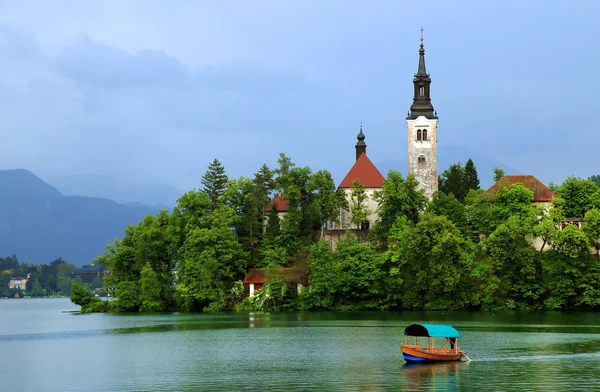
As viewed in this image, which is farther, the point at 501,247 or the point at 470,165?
the point at 470,165

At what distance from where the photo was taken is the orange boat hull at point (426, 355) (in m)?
43.3

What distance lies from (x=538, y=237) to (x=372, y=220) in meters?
22.1

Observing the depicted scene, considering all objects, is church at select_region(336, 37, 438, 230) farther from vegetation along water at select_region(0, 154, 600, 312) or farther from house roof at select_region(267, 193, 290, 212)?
house roof at select_region(267, 193, 290, 212)

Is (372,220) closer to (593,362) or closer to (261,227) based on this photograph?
(261,227)

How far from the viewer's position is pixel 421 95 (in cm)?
11075

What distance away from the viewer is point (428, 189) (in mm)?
108562

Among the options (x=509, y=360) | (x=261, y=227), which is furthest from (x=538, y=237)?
(x=509, y=360)

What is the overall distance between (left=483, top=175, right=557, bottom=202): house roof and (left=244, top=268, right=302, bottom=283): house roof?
23.4m

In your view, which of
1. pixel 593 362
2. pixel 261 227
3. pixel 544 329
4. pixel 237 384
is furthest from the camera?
pixel 261 227

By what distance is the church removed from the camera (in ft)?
356

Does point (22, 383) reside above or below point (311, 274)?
below

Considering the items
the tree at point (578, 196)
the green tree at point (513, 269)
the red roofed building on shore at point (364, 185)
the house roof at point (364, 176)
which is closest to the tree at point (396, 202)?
the red roofed building on shore at point (364, 185)

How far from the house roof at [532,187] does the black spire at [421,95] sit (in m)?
14.4

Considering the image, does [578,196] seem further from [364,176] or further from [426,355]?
[426,355]
